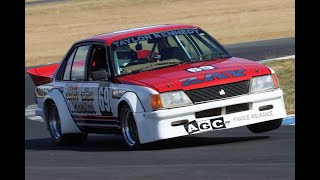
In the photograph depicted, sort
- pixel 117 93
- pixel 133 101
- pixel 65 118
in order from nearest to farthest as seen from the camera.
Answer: pixel 133 101 < pixel 117 93 < pixel 65 118

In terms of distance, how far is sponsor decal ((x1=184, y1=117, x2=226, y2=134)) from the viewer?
9.77 metres

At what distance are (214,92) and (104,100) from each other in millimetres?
1542

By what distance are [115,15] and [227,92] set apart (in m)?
33.8

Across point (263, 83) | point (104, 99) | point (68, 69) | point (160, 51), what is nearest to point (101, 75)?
point (104, 99)

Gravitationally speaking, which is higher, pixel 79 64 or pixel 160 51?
pixel 160 51

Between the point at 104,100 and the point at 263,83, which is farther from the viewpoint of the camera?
the point at 104,100

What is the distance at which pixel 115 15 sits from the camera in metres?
43.4

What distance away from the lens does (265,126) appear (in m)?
10.7

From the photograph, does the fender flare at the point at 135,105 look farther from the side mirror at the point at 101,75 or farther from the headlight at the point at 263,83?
the headlight at the point at 263,83

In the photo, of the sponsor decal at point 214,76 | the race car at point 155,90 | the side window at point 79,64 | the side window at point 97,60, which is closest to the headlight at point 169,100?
the race car at point 155,90

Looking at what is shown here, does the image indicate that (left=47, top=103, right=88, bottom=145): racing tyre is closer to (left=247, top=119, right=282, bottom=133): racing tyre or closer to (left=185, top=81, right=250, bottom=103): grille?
(left=247, top=119, right=282, bottom=133): racing tyre

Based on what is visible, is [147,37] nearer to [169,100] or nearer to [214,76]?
[214,76]
